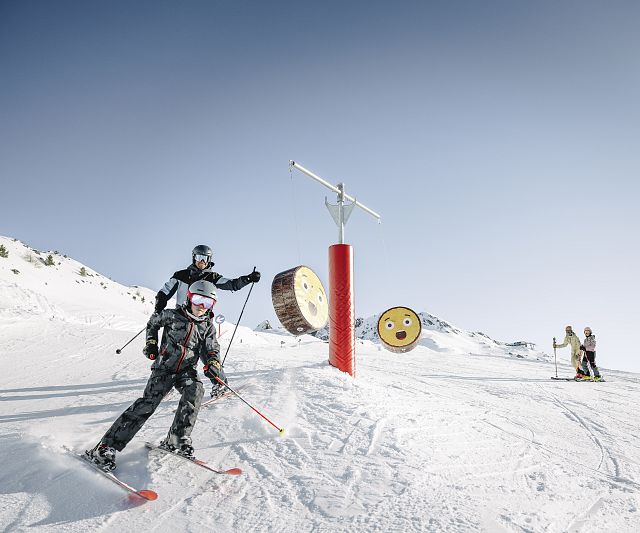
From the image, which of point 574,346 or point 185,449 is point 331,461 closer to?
point 185,449

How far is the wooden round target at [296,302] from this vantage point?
789cm

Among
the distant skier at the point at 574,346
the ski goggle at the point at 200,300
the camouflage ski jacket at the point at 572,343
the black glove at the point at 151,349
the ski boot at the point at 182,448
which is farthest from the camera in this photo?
the camouflage ski jacket at the point at 572,343

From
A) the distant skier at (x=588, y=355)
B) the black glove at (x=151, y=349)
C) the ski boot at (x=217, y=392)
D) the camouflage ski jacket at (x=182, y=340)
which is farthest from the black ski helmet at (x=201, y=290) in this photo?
the distant skier at (x=588, y=355)

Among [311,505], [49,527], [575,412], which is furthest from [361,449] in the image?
[575,412]

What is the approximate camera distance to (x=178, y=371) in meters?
3.79

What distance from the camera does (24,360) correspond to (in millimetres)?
9992

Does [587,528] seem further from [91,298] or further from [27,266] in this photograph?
[27,266]

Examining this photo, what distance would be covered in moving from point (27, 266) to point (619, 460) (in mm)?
32801

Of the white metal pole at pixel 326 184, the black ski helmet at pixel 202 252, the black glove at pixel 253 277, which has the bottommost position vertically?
the black glove at pixel 253 277

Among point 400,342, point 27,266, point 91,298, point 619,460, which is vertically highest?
point 27,266

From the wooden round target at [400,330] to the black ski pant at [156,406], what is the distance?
841 centimetres

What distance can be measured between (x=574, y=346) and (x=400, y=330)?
5867 mm

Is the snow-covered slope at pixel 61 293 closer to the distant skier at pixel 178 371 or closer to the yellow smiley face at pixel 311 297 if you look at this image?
the yellow smiley face at pixel 311 297


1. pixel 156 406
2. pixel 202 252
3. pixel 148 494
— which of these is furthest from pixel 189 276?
pixel 148 494
